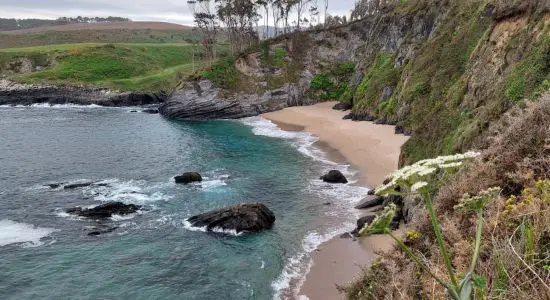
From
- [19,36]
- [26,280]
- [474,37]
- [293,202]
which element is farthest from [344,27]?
[19,36]

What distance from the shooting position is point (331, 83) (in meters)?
82.5

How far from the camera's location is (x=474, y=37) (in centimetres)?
3725

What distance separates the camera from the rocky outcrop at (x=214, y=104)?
7725 centimetres

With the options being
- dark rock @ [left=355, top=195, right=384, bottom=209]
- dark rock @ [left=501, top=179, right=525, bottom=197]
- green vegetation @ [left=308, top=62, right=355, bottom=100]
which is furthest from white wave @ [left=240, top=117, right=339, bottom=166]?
dark rock @ [left=501, top=179, right=525, bottom=197]

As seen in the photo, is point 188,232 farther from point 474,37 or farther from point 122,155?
point 474,37

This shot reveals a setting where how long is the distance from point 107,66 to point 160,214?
98381 millimetres

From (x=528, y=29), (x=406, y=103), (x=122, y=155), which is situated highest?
(x=528, y=29)

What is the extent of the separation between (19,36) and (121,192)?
170 m

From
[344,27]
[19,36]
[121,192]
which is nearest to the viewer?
[121,192]

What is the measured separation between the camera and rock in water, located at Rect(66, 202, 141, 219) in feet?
93.9

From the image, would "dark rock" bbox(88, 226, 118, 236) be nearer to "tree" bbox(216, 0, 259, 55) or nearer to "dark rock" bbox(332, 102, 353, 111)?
"dark rock" bbox(332, 102, 353, 111)

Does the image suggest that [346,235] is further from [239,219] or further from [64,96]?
[64,96]

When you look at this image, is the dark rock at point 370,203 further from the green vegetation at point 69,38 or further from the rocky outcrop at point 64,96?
the green vegetation at point 69,38

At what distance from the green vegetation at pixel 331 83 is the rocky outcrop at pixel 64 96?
34099 mm
